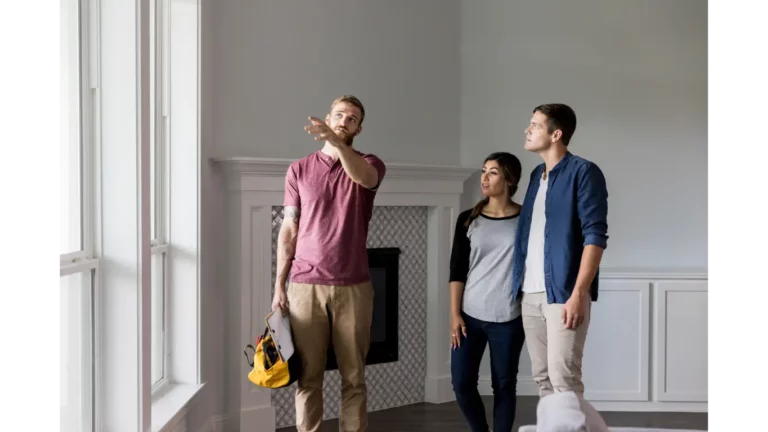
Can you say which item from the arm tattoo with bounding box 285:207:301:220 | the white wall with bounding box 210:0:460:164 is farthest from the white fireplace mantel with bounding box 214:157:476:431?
the arm tattoo with bounding box 285:207:301:220

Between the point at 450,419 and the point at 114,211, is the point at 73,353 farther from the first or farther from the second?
the point at 450,419

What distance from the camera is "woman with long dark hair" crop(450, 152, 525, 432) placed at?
3215 mm

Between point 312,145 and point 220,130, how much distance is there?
24.4 inches

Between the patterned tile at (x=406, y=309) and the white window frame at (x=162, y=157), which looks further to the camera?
the patterned tile at (x=406, y=309)

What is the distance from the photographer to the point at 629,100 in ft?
16.9

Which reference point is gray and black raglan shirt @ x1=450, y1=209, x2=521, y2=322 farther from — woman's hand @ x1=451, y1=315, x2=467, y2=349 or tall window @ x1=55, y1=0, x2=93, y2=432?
tall window @ x1=55, y1=0, x2=93, y2=432

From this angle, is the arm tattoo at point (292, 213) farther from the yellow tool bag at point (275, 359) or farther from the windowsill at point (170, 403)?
the windowsill at point (170, 403)

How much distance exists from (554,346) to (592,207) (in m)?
0.53

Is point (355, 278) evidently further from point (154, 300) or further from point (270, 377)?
point (154, 300)

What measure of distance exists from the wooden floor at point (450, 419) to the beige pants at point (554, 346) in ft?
4.56

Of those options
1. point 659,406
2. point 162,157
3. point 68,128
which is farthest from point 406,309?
point 68,128

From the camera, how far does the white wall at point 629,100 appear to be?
5.11m

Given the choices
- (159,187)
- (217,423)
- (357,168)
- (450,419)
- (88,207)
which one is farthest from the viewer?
(450,419)

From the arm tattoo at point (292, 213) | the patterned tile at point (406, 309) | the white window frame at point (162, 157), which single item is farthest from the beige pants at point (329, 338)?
the patterned tile at point (406, 309)
